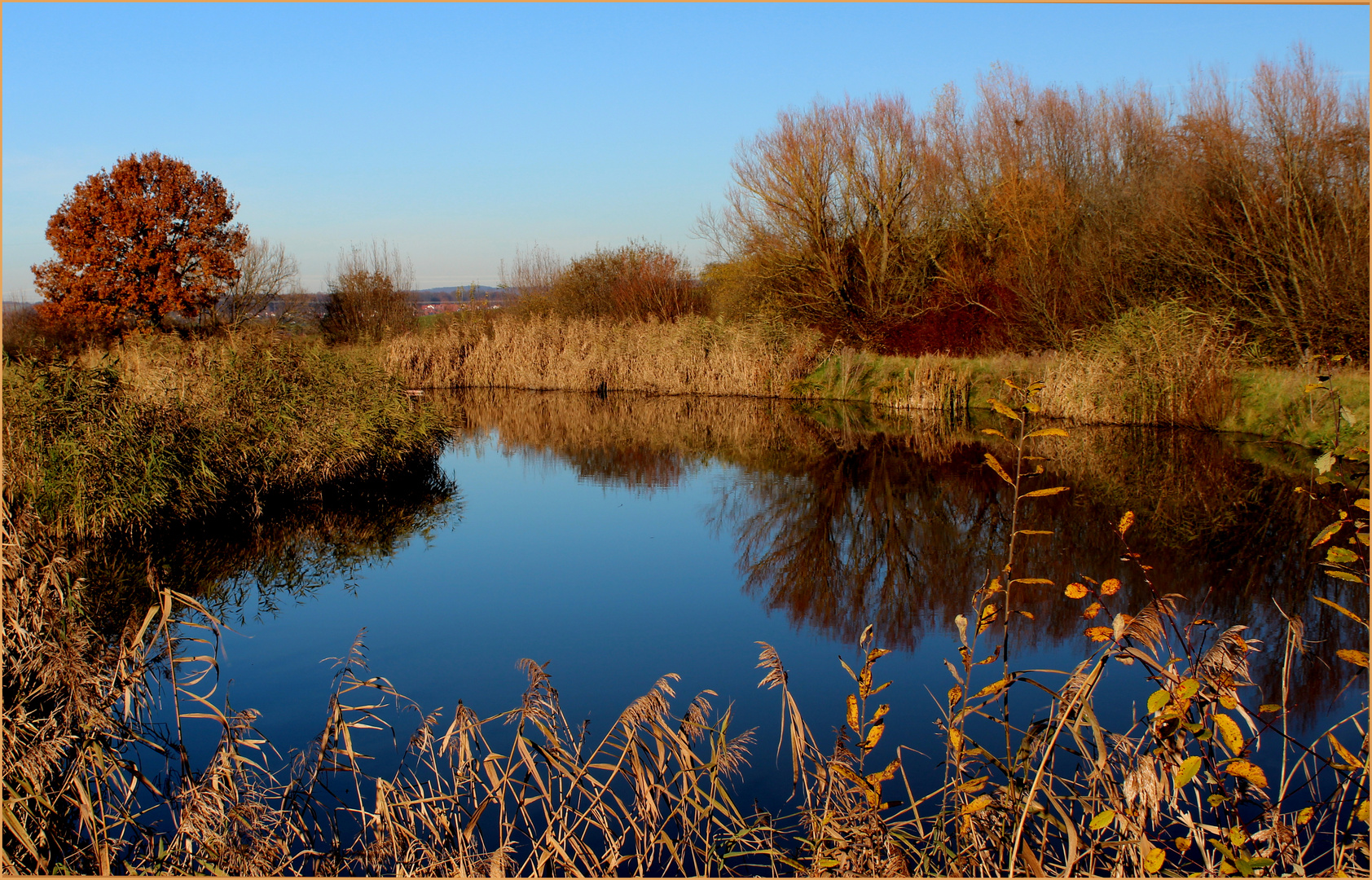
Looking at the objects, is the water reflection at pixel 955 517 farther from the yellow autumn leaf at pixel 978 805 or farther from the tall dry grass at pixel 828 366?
the yellow autumn leaf at pixel 978 805

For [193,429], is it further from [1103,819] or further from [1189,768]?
[1189,768]

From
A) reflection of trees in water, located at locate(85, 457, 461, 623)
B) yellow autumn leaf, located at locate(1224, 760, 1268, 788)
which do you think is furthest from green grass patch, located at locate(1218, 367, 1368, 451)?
yellow autumn leaf, located at locate(1224, 760, 1268, 788)

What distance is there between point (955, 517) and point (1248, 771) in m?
7.06

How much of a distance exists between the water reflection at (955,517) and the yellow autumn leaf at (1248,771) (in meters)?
1.64

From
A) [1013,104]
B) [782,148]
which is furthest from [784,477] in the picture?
→ [1013,104]

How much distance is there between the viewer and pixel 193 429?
8.32m

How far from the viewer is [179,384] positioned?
9055 millimetres

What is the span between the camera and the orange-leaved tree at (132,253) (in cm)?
2481

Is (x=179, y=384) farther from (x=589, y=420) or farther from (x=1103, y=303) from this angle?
(x=1103, y=303)

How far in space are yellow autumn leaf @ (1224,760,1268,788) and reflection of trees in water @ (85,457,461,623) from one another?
16.5 ft

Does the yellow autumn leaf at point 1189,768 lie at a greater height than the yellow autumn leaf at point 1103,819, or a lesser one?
greater

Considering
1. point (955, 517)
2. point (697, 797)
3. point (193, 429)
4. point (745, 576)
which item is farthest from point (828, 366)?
point (697, 797)

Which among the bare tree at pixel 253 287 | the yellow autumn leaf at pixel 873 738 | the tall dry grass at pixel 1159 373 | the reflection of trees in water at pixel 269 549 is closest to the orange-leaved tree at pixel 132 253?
the bare tree at pixel 253 287

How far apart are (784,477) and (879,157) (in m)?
13.9
